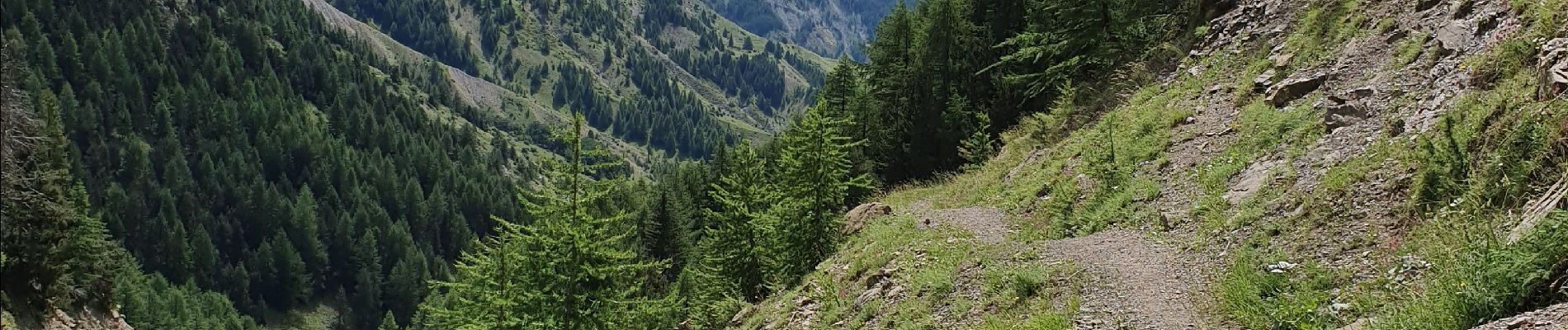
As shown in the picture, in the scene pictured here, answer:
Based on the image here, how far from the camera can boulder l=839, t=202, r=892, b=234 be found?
22.4m

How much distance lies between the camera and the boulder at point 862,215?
22422 mm

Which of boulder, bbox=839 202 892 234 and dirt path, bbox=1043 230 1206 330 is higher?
dirt path, bbox=1043 230 1206 330

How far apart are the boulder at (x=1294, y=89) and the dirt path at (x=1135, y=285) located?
489 cm

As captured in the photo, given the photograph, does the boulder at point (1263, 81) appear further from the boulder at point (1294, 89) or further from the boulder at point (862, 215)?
the boulder at point (862, 215)

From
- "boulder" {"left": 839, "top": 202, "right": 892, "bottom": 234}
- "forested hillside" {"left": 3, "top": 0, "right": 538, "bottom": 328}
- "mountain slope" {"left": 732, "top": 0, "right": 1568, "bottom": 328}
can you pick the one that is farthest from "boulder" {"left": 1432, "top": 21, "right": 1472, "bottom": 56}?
"forested hillside" {"left": 3, "top": 0, "right": 538, "bottom": 328}

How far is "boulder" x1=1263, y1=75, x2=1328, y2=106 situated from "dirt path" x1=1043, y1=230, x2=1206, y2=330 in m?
4.89

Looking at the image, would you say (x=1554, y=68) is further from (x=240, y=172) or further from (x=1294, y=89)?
(x=240, y=172)

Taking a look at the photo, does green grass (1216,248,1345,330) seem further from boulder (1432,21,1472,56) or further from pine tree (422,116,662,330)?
pine tree (422,116,662,330)

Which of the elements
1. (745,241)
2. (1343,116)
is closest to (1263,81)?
(1343,116)

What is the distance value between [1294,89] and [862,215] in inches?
414

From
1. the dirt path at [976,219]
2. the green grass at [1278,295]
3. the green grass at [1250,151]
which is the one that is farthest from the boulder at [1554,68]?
the dirt path at [976,219]

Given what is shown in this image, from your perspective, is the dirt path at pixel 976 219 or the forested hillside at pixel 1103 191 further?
the dirt path at pixel 976 219

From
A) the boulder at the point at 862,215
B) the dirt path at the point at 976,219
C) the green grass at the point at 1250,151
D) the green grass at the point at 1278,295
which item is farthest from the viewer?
the boulder at the point at 862,215

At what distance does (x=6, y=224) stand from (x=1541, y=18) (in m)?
15.6
